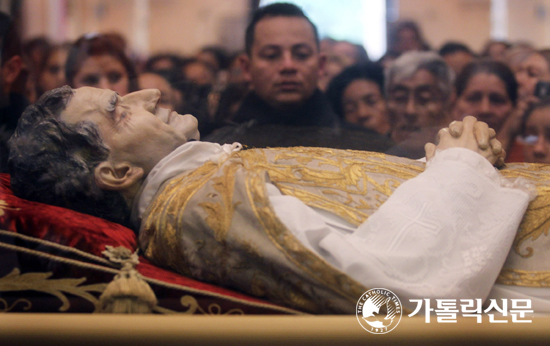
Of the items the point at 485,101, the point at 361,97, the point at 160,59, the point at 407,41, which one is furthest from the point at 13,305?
the point at 485,101

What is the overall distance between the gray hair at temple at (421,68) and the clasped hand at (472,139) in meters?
0.73

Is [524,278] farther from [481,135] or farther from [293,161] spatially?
[293,161]

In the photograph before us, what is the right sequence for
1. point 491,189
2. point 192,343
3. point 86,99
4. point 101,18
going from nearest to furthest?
point 192,343 < point 491,189 < point 86,99 < point 101,18

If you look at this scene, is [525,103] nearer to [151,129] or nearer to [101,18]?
[151,129]

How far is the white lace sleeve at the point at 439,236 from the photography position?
3.24 ft

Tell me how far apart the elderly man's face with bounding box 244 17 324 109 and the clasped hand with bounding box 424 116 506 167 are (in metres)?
0.69

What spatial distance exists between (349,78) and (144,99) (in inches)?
34.9

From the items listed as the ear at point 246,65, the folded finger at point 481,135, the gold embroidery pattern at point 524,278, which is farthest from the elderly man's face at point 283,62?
the gold embroidery pattern at point 524,278

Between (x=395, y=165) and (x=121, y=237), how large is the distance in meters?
0.73

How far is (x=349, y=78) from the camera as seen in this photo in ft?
6.59

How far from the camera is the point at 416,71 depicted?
6.87ft

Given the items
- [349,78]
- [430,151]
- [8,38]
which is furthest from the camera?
[349,78]

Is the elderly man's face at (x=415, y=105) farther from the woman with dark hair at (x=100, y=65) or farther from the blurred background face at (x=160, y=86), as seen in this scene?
the woman with dark hair at (x=100, y=65)

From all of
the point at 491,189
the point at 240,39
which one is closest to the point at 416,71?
the point at 240,39
